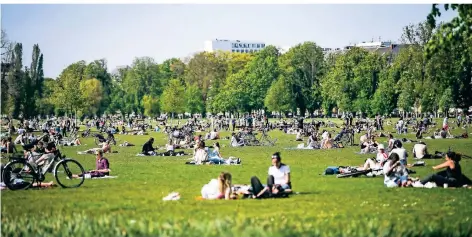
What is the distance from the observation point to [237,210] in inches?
511

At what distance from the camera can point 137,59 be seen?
17422mm

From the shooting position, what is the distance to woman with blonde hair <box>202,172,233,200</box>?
542 inches

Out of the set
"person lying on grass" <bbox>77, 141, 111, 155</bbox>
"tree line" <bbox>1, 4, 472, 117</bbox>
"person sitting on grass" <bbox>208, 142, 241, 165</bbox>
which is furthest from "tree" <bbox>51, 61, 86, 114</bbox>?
"person sitting on grass" <bbox>208, 142, 241, 165</bbox>

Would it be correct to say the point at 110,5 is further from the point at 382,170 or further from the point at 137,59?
the point at 382,170

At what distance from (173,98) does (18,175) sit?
5707 mm

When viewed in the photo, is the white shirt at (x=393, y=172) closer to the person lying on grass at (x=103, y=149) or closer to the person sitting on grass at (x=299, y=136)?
the person lying on grass at (x=103, y=149)

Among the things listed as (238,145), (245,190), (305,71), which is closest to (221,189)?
(245,190)

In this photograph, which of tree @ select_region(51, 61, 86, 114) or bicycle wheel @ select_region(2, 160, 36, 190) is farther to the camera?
tree @ select_region(51, 61, 86, 114)

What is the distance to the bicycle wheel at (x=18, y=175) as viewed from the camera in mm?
14484

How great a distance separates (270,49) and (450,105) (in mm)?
4925

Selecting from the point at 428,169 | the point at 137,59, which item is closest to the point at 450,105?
the point at 428,169

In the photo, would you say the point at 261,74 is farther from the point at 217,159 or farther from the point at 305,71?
the point at 217,159

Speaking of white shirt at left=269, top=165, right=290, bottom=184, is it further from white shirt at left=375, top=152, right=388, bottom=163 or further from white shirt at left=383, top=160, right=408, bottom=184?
white shirt at left=375, top=152, right=388, bottom=163

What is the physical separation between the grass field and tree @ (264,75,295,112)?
348 centimetres
